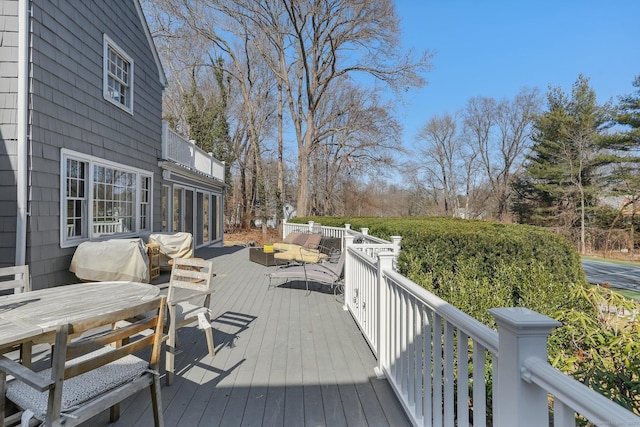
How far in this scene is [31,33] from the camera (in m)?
4.16

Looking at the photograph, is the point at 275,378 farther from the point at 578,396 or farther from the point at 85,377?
the point at 578,396

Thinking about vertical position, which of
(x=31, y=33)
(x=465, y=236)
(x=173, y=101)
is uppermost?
(x=173, y=101)

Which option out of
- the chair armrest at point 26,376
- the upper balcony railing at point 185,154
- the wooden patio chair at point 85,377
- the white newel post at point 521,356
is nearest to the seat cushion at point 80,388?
the wooden patio chair at point 85,377

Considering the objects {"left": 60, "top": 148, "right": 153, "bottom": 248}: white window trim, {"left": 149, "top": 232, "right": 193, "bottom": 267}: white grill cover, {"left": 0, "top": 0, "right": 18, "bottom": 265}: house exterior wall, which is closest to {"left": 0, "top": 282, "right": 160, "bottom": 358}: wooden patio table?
{"left": 0, "top": 0, "right": 18, "bottom": 265}: house exterior wall

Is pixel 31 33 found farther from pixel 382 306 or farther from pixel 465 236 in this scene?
pixel 465 236

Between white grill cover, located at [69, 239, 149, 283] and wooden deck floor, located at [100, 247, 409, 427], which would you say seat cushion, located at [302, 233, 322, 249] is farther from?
white grill cover, located at [69, 239, 149, 283]

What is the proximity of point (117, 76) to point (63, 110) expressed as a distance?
→ 197 cm

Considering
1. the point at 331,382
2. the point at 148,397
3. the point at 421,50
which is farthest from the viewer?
the point at 421,50

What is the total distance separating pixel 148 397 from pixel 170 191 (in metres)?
7.25

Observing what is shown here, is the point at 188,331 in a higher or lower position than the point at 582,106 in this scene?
lower

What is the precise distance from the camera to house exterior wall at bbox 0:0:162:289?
4.22 metres

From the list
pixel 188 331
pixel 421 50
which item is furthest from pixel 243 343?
pixel 421 50

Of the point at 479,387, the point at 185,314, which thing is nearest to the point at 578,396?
the point at 479,387

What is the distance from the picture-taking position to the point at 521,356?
0.95 m
